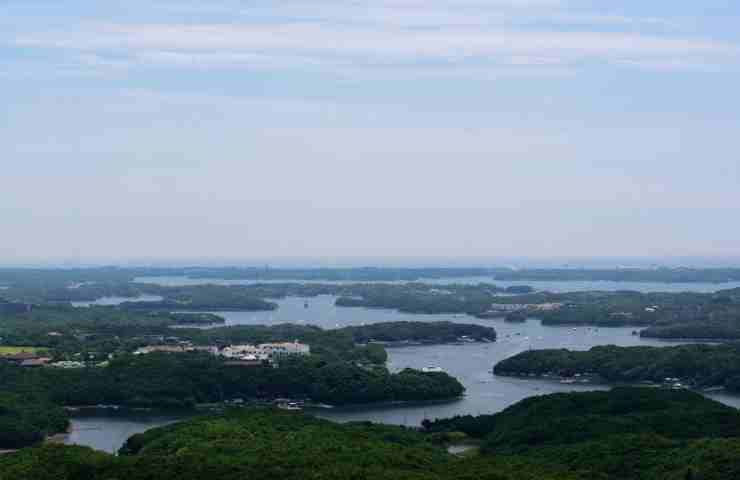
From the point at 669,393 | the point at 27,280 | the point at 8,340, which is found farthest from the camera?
the point at 27,280

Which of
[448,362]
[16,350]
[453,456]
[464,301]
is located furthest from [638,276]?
[453,456]

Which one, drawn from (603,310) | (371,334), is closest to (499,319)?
(603,310)

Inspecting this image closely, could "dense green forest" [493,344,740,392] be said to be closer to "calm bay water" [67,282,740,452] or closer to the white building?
"calm bay water" [67,282,740,452]

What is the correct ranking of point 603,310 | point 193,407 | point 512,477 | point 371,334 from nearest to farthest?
1. point 512,477
2. point 193,407
3. point 371,334
4. point 603,310

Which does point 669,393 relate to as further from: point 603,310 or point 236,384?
point 603,310

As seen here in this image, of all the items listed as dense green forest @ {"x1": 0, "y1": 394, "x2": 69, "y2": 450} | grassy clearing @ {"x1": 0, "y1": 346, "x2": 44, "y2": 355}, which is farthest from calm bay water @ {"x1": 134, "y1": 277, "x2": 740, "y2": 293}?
dense green forest @ {"x1": 0, "y1": 394, "x2": 69, "y2": 450}

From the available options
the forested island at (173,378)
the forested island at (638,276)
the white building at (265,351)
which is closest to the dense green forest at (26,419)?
the forested island at (173,378)

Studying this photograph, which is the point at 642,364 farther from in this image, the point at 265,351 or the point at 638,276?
the point at 638,276
